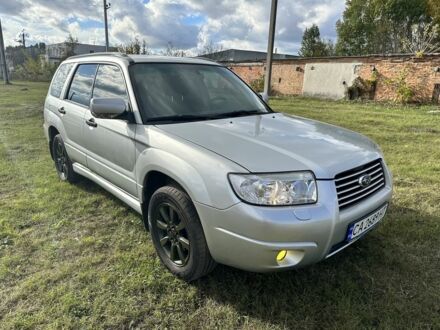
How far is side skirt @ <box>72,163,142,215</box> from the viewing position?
309 cm

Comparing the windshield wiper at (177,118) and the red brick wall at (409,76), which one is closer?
the windshield wiper at (177,118)

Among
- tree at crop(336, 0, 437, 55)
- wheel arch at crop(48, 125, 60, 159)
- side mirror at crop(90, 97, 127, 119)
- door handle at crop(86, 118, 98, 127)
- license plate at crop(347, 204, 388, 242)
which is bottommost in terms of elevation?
license plate at crop(347, 204, 388, 242)

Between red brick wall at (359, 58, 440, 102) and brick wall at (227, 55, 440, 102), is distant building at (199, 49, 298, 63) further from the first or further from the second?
red brick wall at (359, 58, 440, 102)

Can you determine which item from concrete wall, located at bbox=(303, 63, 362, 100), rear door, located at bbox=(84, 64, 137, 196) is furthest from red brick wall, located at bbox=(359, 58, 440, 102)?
rear door, located at bbox=(84, 64, 137, 196)

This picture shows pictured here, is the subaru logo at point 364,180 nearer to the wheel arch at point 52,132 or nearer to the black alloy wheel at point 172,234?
the black alloy wheel at point 172,234

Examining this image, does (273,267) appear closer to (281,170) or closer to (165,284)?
(281,170)

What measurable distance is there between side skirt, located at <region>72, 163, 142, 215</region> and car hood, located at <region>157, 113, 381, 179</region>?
0.82m

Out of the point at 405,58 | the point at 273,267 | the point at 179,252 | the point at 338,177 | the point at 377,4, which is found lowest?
the point at 179,252

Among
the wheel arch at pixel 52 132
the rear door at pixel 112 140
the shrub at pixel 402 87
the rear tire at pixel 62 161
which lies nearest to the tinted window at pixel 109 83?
the rear door at pixel 112 140

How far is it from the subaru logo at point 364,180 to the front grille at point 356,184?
13 mm

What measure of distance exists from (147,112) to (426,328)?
2.58m

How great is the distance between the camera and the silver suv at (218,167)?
2090 mm

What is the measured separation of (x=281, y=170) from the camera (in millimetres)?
2109

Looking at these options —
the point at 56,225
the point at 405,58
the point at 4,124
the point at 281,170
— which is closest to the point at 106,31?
the point at 4,124
